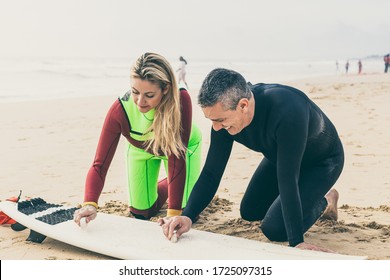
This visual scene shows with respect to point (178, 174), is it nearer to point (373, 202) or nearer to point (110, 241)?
point (110, 241)

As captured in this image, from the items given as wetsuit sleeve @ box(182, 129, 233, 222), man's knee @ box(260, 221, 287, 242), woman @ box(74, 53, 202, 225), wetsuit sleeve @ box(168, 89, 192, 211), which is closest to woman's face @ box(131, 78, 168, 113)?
woman @ box(74, 53, 202, 225)

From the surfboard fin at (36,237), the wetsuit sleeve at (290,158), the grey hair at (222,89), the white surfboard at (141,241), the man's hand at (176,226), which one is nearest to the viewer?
the grey hair at (222,89)

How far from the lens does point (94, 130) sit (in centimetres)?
880

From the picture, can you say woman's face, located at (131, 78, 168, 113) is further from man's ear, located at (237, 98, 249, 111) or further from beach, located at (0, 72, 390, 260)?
beach, located at (0, 72, 390, 260)

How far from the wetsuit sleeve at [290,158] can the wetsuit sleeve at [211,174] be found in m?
0.36

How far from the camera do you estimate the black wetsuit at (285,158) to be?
2.91 metres

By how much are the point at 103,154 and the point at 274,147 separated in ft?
3.43

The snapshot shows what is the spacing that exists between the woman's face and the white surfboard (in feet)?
2.51

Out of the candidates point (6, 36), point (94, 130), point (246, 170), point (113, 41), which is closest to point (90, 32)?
point (113, 41)

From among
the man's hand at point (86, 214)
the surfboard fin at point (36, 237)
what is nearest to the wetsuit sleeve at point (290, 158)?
the man's hand at point (86, 214)

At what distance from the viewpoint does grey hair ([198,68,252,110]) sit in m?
2.77

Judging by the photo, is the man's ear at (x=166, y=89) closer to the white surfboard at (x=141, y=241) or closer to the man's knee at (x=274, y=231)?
the white surfboard at (x=141, y=241)

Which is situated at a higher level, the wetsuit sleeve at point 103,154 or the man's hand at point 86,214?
the wetsuit sleeve at point 103,154
